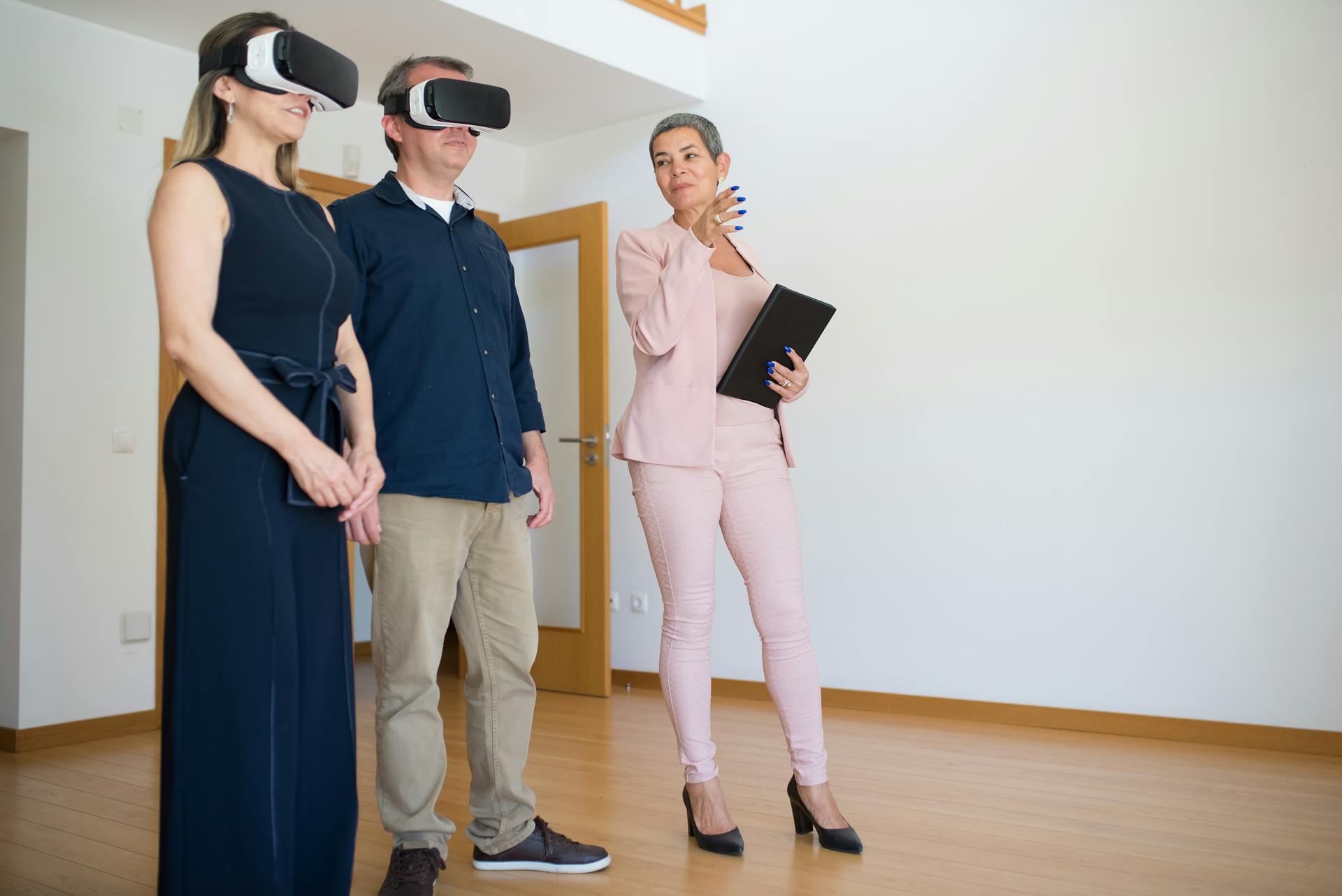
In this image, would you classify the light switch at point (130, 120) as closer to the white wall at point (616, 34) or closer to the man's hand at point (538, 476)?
the white wall at point (616, 34)

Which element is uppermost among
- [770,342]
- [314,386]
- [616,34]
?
[616,34]

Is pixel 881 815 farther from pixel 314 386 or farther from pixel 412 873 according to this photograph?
pixel 314 386

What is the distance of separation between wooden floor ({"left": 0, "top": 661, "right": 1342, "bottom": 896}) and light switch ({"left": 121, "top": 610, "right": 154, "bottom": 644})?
336 millimetres

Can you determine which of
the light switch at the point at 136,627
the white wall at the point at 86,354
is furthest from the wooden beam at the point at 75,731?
the light switch at the point at 136,627

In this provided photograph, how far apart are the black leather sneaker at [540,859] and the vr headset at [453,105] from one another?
136 centimetres

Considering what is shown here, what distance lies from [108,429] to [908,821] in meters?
2.94

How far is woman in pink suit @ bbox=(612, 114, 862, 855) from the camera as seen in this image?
222 centimetres

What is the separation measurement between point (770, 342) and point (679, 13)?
2.79 meters

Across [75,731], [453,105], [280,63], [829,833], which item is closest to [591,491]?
[75,731]

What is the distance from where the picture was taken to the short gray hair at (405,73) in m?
2.05

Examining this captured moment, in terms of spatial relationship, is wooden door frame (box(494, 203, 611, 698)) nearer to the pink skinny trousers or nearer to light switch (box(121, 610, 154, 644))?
light switch (box(121, 610, 154, 644))

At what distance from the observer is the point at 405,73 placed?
2.07 m

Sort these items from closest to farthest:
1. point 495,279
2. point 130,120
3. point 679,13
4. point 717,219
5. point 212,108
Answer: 1. point 212,108
2. point 717,219
3. point 495,279
4. point 130,120
5. point 679,13

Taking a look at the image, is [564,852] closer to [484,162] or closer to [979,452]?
[979,452]
